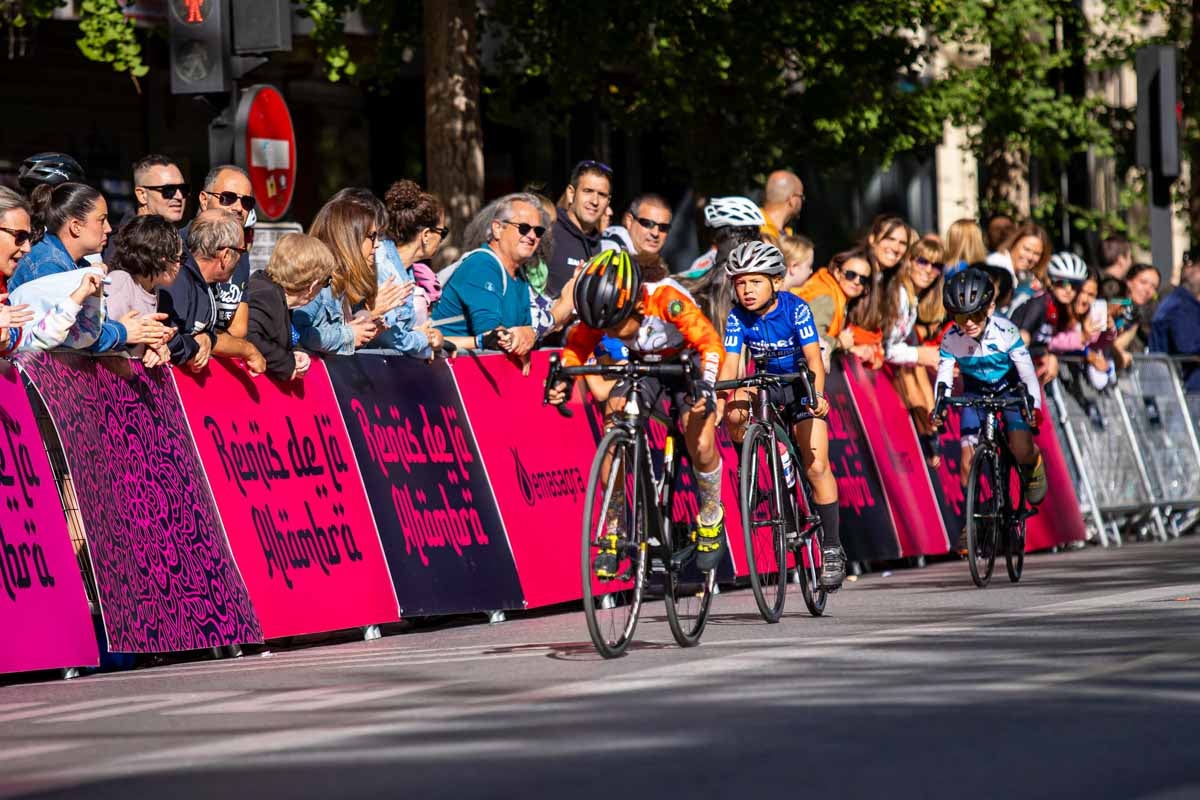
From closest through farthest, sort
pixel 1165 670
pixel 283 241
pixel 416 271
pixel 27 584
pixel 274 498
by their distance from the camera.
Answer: pixel 1165 670, pixel 27 584, pixel 274 498, pixel 283 241, pixel 416 271

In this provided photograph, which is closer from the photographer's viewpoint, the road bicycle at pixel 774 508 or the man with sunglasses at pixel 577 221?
the road bicycle at pixel 774 508

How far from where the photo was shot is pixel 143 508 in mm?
10812

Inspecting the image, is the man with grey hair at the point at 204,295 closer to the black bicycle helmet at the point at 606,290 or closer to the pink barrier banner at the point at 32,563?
the pink barrier banner at the point at 32,563

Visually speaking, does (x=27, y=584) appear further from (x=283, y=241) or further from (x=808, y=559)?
(x=808, y=559)

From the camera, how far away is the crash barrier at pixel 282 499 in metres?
10.4

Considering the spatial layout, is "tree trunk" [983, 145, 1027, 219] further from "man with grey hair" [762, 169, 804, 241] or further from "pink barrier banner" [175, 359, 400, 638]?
"pink barrier banner" [175, 359, 400, 638]

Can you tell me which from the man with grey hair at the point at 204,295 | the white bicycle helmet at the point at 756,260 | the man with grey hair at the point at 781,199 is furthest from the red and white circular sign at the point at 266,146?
the man with grey hair at the point at 781,199

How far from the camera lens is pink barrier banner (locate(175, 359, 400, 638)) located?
1134cm

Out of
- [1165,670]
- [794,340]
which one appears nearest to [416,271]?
[794,340]

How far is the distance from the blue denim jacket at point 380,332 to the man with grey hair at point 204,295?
1.93 ft

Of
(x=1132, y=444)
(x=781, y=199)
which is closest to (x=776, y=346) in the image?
(x=781, y=199)

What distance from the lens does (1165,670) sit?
909 cm

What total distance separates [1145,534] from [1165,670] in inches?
447

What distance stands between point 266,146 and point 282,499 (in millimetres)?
2124
